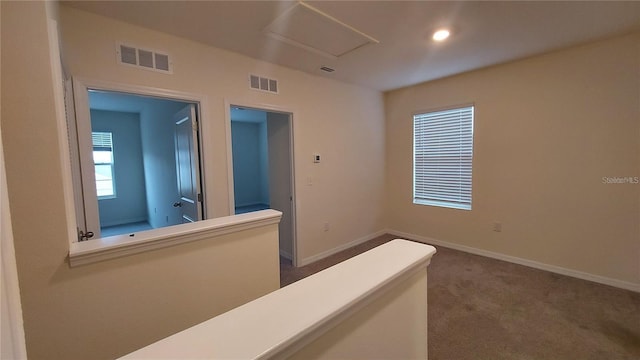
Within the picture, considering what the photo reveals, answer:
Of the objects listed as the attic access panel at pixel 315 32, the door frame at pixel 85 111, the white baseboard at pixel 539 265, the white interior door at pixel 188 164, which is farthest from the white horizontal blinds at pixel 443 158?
the door frame at pixel 85 111

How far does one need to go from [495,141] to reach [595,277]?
1.74 metres

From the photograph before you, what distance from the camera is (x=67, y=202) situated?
1.22 metres

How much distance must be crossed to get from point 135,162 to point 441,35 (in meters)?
6.24

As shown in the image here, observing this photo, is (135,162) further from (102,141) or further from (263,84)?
(263,84)

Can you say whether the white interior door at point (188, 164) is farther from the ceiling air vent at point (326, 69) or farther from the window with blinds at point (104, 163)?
the window with blinds at point (104, 163)

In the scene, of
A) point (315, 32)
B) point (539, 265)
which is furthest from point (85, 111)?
point (539, 265)

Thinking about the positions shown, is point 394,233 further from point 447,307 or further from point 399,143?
point 447,307

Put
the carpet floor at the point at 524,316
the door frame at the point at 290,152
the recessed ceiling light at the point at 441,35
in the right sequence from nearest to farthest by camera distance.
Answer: the carpet floor at the point at 524,316
the recessed ceiling light at the point at 441,35
the door frame at the point at 290,152

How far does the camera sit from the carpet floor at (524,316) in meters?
1.85

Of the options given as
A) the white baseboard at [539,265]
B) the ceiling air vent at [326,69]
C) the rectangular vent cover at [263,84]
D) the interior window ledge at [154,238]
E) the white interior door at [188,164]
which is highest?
the ceiling air vent at [326,69]

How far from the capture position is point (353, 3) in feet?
6.11

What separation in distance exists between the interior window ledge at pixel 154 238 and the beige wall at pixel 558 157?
296cm

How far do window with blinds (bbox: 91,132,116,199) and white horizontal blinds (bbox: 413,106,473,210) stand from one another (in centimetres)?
608

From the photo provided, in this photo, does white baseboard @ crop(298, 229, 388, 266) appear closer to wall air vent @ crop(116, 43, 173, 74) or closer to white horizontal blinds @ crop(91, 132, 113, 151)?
wall air vent @ crop(116, 43, 173, 74)
